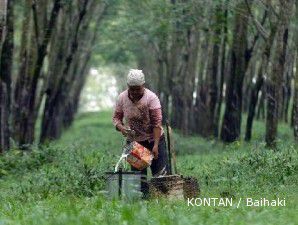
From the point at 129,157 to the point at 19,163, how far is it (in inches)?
272

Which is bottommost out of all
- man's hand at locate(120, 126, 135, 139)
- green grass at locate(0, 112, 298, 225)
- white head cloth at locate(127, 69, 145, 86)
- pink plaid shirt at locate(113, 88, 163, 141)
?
green grass at locate(0, 112, 298, 225)

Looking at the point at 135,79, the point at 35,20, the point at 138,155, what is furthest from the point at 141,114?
the point at 35,20

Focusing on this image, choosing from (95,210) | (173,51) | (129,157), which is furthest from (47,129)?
(95,210)

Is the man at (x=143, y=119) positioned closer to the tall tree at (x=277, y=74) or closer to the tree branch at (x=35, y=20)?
the tall tree at (x=277, y=74)

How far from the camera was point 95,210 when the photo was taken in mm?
9281

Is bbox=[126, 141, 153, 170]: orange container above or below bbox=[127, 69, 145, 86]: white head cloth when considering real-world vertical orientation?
below

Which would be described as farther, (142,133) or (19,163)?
(19,163)

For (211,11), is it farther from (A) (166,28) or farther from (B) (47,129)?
(B) (47,129)

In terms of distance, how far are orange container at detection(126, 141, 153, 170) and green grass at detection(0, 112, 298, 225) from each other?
718 mm

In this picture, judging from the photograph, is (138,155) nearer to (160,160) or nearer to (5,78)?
(160,160)

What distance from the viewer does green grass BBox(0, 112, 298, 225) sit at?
8383 millimetres

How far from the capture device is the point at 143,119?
12.1 metres

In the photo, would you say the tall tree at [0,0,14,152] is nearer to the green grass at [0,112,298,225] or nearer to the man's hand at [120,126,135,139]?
the green grass at [0,112,298,225]

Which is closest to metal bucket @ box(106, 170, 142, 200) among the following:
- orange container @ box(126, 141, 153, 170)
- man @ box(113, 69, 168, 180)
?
orange container @ box(126, 141, 153, 170)
